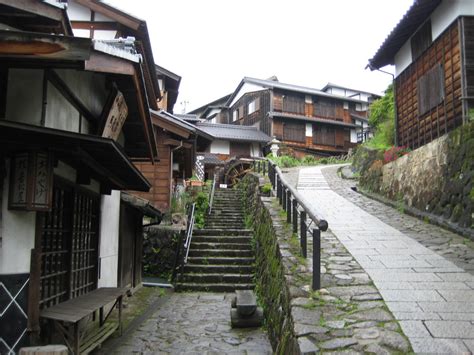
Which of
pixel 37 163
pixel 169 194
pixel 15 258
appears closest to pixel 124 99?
pixel 37 163

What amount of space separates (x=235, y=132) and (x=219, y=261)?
2881 cm

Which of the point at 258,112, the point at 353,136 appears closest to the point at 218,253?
the point at 258,112

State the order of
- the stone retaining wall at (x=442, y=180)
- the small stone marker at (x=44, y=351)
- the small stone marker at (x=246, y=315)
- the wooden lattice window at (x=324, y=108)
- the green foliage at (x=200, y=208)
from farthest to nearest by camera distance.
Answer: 1. the wooden lattice window at (x=324, y=108)
2. the green foliage at (x=200, y=208)
3. the stone retaining wall at (x=442, y=180)
4. the small stone marker at (x=246, y=315)
5. the small stone marker at (x=44, y=351)

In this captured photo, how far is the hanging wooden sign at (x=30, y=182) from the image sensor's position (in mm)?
4699

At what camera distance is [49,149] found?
4930mm

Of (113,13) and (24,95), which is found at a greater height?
(113,13)

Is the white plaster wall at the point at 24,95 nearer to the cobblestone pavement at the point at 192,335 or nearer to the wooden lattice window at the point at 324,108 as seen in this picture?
the cobblestone pavement at the point at 192,335

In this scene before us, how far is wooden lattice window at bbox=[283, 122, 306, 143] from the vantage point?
43.8 metres

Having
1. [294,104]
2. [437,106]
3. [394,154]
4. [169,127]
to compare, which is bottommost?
[394,154]

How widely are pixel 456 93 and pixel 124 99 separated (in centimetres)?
1109

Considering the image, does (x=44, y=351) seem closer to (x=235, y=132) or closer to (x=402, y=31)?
(x=402, y=31)

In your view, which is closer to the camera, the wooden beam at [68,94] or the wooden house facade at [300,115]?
the wooden beam at [68,94]

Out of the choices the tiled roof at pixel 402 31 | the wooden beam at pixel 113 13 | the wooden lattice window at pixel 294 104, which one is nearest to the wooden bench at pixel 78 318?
the wooden beam at pixel 113 13

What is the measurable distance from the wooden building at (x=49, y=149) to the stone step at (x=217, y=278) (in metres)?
5.47
